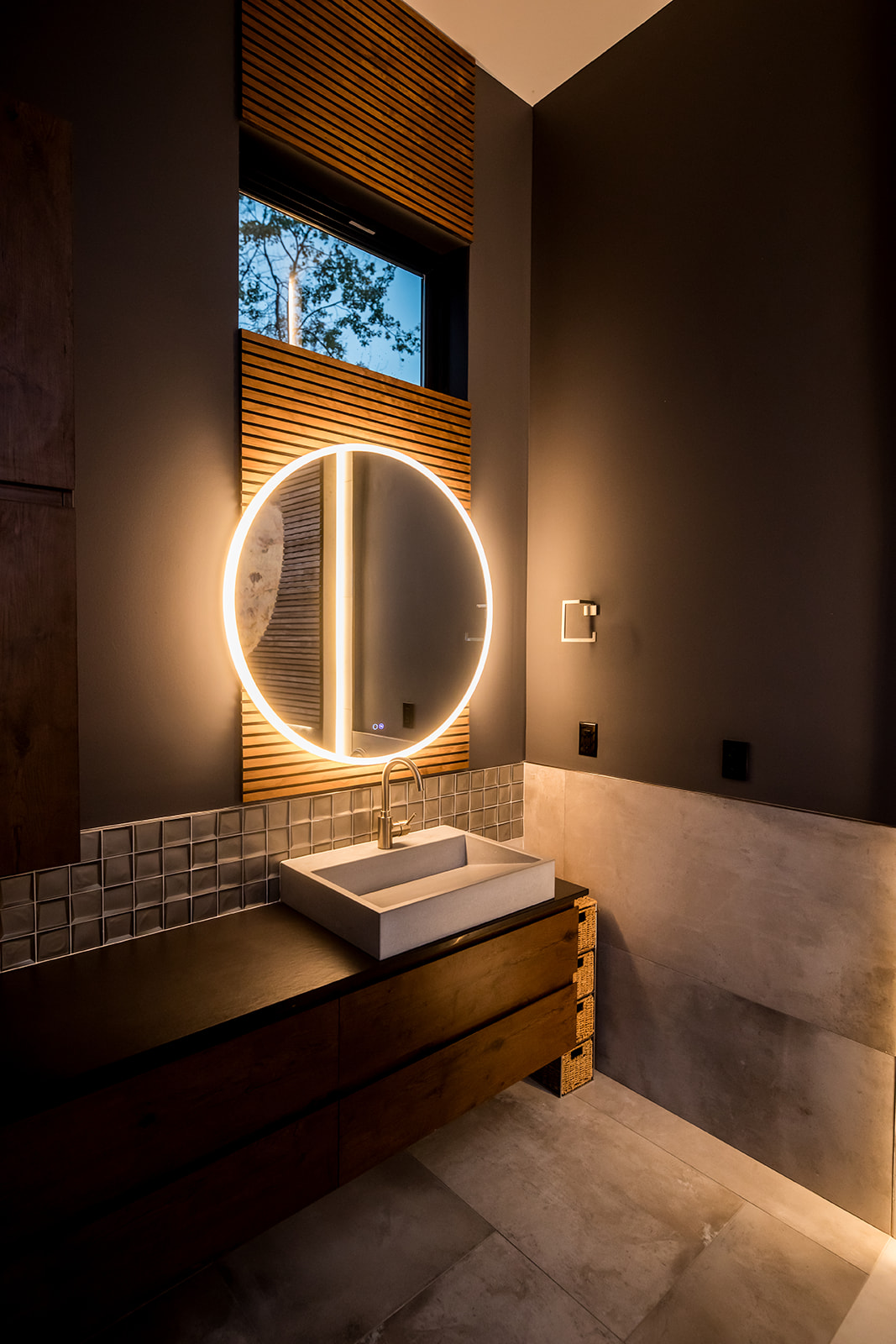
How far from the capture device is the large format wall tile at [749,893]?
164 centimetres

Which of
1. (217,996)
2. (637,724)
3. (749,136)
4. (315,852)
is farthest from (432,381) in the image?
(217,996)

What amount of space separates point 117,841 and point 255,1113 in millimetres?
613

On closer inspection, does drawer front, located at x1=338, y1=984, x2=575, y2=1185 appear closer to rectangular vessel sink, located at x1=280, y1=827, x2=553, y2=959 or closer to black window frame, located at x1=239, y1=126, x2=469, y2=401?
rectangular vessel sink, located at x1=280, y1=827, x2=553, y2=959

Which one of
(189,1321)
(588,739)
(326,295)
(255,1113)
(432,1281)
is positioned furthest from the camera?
(588,739)

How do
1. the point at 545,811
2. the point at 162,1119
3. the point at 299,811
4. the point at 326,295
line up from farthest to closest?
the point at 545,811 < the point at 326,295 < the point at 299,811 < the point at 162,1119

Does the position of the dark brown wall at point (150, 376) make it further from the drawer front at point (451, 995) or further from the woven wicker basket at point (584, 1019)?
the woven wicker basket at point (584, 1019)

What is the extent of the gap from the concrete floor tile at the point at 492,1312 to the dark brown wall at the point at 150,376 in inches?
43.7

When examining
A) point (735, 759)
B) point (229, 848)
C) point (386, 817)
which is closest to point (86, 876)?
point (229, 848)

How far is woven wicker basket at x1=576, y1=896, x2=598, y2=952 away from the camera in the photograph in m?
2.09

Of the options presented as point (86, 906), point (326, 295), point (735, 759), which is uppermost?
point (326, 295)

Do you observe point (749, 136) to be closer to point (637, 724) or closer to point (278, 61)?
point (278, 61)

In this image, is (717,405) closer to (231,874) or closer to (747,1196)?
(231,874)

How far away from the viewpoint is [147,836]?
1.56 meters

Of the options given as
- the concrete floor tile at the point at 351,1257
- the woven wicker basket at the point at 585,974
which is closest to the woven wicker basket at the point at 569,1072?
the woven wicker basket at the point at 585,974
